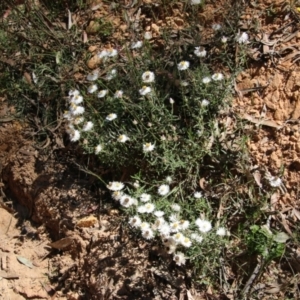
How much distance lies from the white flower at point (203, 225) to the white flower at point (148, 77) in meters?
0.92

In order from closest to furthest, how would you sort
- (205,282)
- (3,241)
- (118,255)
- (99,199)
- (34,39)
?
(205,282), (118,255), (99,199), (3,241), (34,39)

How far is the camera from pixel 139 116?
11.3 ft

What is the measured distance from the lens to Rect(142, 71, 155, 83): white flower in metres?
3.37

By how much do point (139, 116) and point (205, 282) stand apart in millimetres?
1099

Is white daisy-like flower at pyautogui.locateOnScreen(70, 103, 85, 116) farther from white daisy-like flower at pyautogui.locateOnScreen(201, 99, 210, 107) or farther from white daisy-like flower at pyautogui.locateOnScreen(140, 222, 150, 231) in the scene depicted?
white daisy-like flower at pyautogui.locateOnScreen(140, 222, 150, 231)

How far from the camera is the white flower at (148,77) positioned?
3369mm

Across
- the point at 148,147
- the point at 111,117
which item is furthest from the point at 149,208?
the point at 111,117

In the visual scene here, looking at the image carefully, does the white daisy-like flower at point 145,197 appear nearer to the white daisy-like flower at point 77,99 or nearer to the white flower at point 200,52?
the white daisy-like flower at point 77,99

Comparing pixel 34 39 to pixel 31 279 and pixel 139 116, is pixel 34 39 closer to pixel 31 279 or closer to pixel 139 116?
pixel 139 116

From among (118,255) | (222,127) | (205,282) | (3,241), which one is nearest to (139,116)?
(222,127)

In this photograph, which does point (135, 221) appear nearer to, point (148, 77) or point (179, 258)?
point (179, 258)

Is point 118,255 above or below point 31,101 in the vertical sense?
below

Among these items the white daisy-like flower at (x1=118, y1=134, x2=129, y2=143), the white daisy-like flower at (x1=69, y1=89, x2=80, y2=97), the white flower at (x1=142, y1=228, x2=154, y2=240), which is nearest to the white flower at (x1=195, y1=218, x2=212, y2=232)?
the white flower at (x1=142, y1=228, x2=154, y2=240)

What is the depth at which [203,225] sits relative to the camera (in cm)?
306
